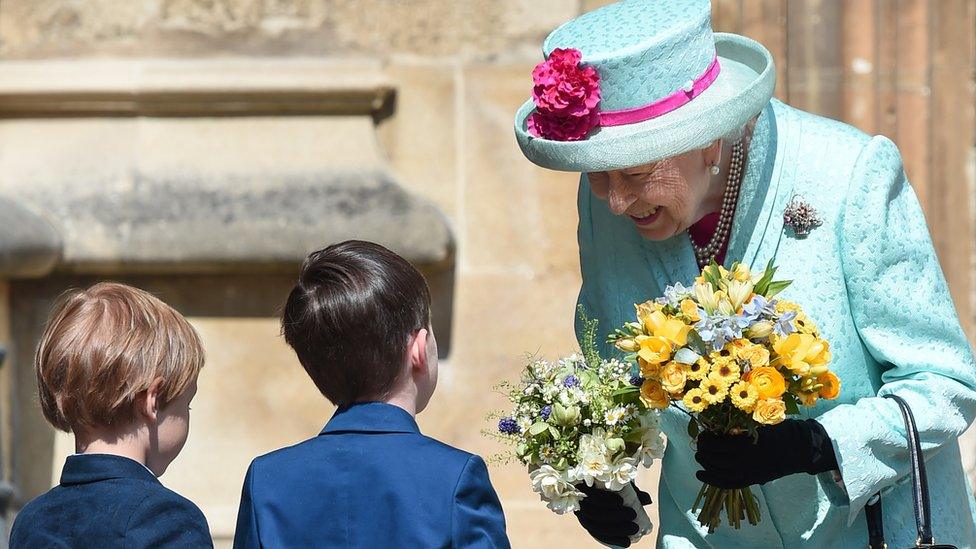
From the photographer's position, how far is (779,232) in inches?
105

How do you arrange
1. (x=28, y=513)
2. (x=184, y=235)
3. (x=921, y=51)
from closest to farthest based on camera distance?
(x=28, y=513)
(x=184, y=235)
(x=921, y=51)

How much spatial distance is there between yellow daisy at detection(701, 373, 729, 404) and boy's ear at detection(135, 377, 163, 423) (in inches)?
33.9

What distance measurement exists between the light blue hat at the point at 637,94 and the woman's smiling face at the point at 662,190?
3.0 inches

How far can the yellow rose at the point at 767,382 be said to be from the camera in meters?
2.35

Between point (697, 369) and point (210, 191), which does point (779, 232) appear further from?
point (210, 191)

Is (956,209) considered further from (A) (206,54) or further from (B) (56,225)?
(B) (56,225)

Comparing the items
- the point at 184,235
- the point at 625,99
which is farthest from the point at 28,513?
the point at 184,235

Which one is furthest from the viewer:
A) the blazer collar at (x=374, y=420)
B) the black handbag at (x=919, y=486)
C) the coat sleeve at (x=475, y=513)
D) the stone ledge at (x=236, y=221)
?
the stone ledge at (x=236, y=221)

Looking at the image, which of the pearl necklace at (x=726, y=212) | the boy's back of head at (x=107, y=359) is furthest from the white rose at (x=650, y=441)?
the boy's back of head at (x=107, y=359)

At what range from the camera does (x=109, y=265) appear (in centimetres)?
454

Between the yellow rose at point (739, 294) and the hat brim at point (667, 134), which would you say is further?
the hat brim at point (667, 134)

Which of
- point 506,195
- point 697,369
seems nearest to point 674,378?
point 697,369

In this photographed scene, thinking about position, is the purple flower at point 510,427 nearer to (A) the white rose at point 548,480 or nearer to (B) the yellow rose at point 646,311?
(A) the white rose at point 548,480

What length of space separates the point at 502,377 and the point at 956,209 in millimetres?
1521
